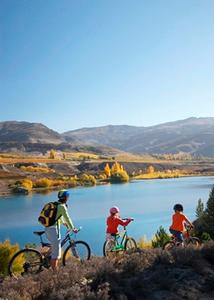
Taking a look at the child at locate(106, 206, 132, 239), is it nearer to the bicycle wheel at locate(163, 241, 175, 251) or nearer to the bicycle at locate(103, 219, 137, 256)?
the bicycle at locate(103, 219, 137, 256)

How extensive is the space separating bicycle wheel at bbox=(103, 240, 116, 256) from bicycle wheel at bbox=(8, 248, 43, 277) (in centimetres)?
266

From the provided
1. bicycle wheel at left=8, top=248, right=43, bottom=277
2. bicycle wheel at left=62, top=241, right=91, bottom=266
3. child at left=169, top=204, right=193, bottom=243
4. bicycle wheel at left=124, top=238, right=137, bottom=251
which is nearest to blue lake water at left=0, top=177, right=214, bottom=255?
bicycle wheel at left=124, top=238, right=137, bottom=251

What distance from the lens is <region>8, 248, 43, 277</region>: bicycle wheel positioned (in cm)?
995

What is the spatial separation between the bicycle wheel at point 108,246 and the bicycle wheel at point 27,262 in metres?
2.66

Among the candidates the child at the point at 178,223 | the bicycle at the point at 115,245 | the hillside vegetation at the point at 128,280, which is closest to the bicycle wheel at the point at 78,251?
the hillside vegetation at the point at 128,280

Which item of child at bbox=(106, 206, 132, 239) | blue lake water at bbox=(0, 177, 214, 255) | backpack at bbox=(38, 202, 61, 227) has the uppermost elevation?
backpack at bbox=(38, 202, 61, 227)

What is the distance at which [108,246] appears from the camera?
12633 millimetres

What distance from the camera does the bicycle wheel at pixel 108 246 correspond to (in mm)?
12528

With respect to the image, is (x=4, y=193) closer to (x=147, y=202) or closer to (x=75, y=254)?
(x=147, y=202)

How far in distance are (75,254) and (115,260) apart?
40.0 inches

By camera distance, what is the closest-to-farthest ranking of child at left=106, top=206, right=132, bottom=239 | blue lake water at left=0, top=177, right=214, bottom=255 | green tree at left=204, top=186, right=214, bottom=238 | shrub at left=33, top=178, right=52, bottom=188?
child at left=106, top=206, right=132, bottom=239, green tree at left=204, top=186, right=214, bottom=238, blue lake water at left=0, top=177, right=214, bottom=255, shrub at left=33, top=178, right=52, bottom=188

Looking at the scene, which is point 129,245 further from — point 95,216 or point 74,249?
point 95,216

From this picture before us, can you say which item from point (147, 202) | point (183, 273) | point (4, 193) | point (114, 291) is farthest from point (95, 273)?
point (4, 193)

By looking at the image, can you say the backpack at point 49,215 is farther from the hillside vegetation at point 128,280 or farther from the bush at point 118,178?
the bush at point 118,178
